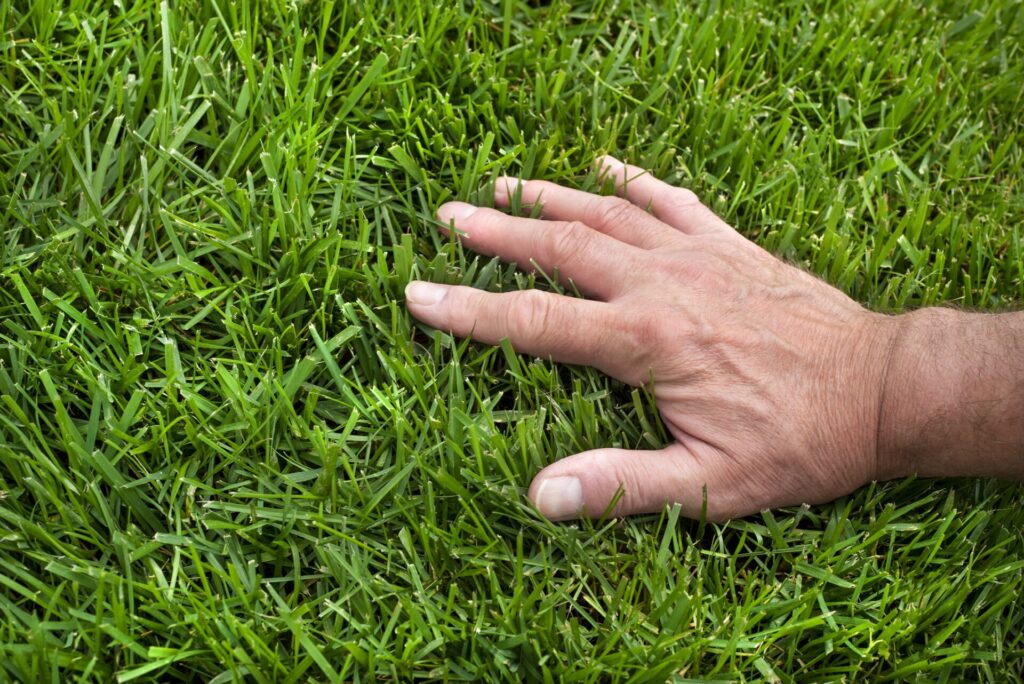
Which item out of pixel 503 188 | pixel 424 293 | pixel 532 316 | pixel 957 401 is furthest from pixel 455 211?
pixel 957 401

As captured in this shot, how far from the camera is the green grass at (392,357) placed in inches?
63.8

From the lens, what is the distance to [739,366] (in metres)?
1.83

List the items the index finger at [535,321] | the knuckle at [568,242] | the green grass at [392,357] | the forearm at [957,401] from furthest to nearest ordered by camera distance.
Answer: the knuckle at [568,242], the index finger at [535,321], the forearm at [957,401], the green grass at [392,357]

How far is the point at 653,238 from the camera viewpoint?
6.70 ft

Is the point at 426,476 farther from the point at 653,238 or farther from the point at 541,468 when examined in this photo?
the point at 653,238

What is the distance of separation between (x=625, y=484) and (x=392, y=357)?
1.78 ft

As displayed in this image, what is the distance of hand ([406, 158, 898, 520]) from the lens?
176 cm

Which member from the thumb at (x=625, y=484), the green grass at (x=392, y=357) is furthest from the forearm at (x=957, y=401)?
the thumb at (x=625, y=484)

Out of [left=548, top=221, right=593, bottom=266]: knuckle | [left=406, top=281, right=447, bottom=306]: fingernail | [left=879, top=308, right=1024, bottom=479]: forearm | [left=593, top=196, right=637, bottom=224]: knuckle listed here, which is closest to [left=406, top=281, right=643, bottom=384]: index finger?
[left=406, top=281, right=447, bottom=306]: fingernail

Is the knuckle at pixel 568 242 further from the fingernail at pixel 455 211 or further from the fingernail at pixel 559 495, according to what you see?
the fingernail at pixel 559 495

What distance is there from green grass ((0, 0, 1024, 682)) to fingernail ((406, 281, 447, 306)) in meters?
0.05

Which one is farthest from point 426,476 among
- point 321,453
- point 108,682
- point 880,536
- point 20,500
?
point 880,536

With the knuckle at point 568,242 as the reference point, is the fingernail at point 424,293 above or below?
below

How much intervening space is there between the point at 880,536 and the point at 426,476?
93cm
